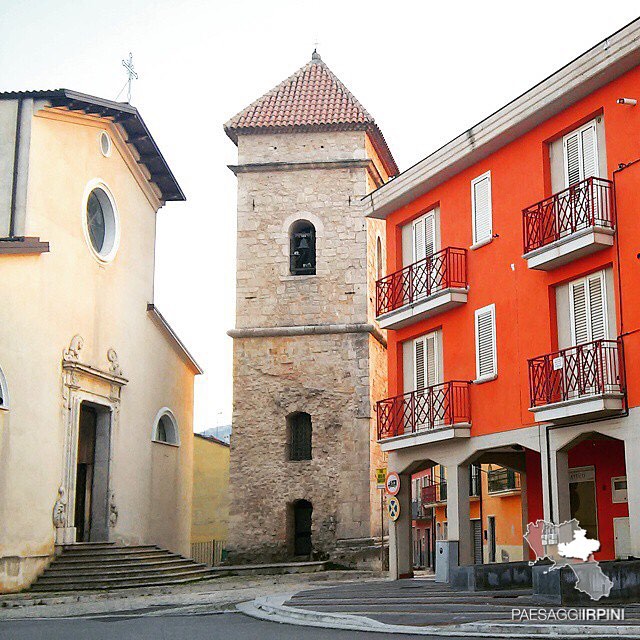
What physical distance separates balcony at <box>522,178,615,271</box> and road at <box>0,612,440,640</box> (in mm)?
7832

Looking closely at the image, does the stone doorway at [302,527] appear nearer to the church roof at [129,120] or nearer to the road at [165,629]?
the church roof at [129,120]

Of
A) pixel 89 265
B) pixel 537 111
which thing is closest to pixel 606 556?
pixel 537 111

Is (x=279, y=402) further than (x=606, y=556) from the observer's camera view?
Yes

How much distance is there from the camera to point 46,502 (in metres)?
23.4

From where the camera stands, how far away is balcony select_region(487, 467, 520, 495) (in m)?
30.0

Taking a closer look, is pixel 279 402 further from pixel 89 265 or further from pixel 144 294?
pixel 89 265

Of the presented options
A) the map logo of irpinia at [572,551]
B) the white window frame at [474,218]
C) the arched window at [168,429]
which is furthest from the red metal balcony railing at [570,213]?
the arched window at [168,429]

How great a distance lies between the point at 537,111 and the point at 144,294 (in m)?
14.4

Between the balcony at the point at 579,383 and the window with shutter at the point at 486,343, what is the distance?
6.83 ft

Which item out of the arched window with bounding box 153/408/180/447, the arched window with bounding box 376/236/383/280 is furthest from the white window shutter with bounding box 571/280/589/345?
the arched window with bounding box 153/408/180/447

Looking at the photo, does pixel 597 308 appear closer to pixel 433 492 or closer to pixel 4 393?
pixel 4 393

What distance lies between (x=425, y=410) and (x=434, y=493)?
19.8 metres

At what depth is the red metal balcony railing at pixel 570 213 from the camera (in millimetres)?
17375

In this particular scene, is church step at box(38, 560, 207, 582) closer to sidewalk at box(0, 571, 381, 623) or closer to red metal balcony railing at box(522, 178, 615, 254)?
sidewalk at box(0, 571, 381, 623)
